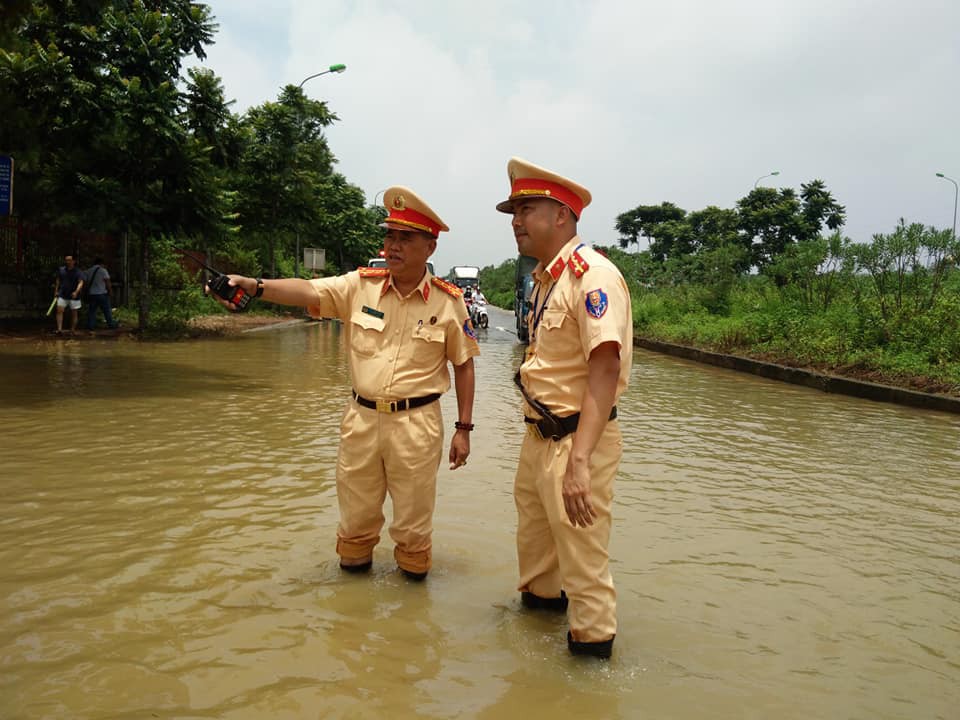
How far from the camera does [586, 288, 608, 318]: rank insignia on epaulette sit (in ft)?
8.96

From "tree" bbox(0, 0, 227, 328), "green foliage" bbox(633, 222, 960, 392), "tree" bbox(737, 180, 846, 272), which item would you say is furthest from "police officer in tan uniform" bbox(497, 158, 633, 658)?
"tree" bbox(737, 180, 846, 272)

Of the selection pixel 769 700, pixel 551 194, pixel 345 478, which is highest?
pixel 551 194

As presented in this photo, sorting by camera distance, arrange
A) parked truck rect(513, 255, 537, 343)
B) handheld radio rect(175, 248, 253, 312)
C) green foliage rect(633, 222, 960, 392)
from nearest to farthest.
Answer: handheld radio rect(175, 248, 253, 312)
green foliage rect(633, 222, 960, 392)
parked truck rect(513, 255, 537, 343)

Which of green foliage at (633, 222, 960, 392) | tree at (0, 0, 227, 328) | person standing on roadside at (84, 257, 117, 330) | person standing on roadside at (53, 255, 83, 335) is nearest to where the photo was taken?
green foliage at (633, 222, 960, 392)

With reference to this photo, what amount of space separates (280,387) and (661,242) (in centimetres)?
5669

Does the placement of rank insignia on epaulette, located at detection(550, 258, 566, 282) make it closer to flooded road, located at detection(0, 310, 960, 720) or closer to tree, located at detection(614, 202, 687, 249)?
flooded road, located at detection(0, 310, 960, 720)

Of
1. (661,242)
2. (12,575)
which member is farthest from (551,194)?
(661,242)

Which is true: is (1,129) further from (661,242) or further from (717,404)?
(661,242)

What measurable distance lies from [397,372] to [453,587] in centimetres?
105

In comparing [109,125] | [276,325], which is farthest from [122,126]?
[276,325]

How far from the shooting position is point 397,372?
3.52m

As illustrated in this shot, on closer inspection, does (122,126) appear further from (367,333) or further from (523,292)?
(367,333)

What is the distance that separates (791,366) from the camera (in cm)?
1341

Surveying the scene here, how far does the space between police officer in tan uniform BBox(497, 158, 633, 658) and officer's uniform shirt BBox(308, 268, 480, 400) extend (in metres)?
0.62
